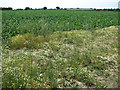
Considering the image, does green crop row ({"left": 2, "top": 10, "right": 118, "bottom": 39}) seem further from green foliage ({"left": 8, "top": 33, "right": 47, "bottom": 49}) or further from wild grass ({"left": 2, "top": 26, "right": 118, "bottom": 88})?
wild grass ({"left": 2, "top": 26, "right": 118, "bottom": 88})

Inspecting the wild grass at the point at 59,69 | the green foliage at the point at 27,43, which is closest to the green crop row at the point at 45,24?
the green foliage at the point at 27,43

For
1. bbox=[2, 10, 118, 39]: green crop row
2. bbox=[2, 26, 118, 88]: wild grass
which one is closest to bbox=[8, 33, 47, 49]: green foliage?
bbox=[2, 26, 118, 88]: wild grass

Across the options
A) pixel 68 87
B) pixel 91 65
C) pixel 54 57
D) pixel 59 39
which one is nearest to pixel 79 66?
pixel 91 65

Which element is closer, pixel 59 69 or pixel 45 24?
pixel 59 69

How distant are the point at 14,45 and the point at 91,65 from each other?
13.3ft

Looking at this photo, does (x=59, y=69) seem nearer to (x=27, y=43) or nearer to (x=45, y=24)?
(x=27, y=43)

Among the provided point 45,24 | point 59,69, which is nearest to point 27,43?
point 59,69

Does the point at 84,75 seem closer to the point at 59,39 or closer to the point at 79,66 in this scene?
the point at 79,66

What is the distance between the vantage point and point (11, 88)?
3797mm

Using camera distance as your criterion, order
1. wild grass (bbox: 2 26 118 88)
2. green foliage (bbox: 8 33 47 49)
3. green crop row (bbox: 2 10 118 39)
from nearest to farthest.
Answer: wild grass (bbox: 2 26 118 88), green foliage (bbox: 8 33 47 49), green crop row (bbox: 2 10 118 39)

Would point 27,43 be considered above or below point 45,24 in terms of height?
below

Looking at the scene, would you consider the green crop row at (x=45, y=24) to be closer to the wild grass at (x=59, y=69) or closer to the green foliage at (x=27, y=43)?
the green foliage at (x=27, y=43)

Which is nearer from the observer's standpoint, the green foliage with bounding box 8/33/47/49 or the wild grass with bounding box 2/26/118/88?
the wild grass with bounding box 2/26/118/88

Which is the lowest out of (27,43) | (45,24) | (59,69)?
(59,69)
